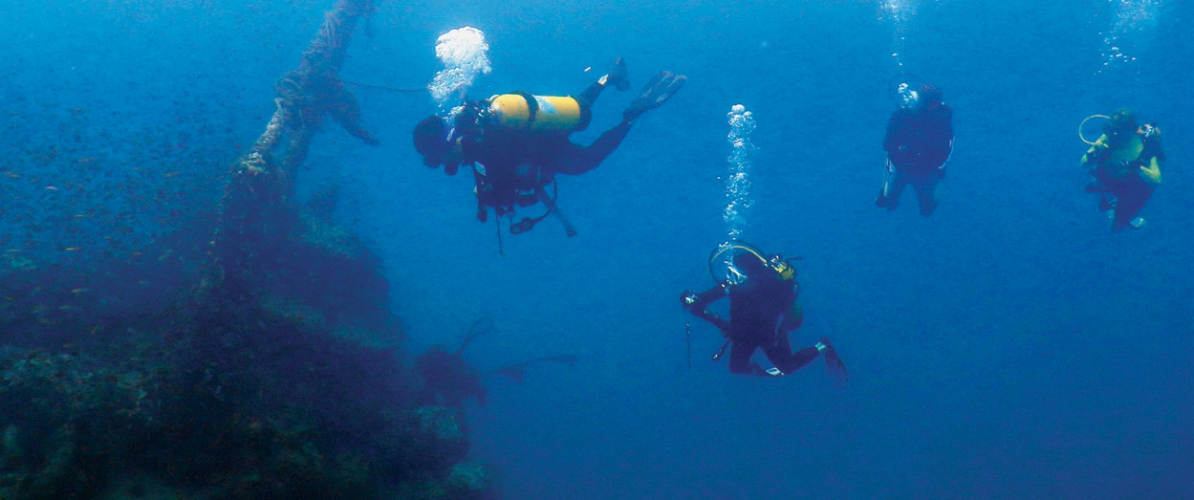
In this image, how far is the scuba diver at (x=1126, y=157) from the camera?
25.3 ft

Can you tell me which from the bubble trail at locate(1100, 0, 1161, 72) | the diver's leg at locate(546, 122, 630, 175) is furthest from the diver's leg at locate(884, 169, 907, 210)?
the bubble trail at locate(1100, 0, 1161, 72)

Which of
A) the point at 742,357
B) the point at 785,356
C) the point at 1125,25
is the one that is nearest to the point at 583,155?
the point at 742,357

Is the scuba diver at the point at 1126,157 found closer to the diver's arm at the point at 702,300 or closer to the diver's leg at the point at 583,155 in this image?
the diver's arm at the point at 702,300

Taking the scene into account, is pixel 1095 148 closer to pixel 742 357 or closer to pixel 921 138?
pixel 921 138

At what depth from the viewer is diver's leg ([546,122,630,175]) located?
5664 millimetres

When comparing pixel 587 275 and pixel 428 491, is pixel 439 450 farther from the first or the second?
pixel 587 275

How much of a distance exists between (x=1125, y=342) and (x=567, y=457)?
102 feet

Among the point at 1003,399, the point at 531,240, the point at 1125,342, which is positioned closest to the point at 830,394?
the point at 1003,399

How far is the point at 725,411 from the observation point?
2097cm

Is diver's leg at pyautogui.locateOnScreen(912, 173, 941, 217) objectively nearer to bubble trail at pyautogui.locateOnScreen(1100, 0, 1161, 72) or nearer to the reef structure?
the reef structure

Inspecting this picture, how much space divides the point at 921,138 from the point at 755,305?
4.80m

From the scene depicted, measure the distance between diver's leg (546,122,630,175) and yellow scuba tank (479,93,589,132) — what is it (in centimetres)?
36

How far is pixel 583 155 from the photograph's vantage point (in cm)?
591

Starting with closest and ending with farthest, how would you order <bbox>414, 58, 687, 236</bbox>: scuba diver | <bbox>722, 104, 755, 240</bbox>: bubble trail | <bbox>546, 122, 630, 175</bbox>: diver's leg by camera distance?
<bbox>414, 58, 687, 236</bbox>: scuba diver < <bbox>546, 122, 630, 175</bbox>: diver's leg < <bbox>722, 104, 755, 240</bbox>: bubble trail
